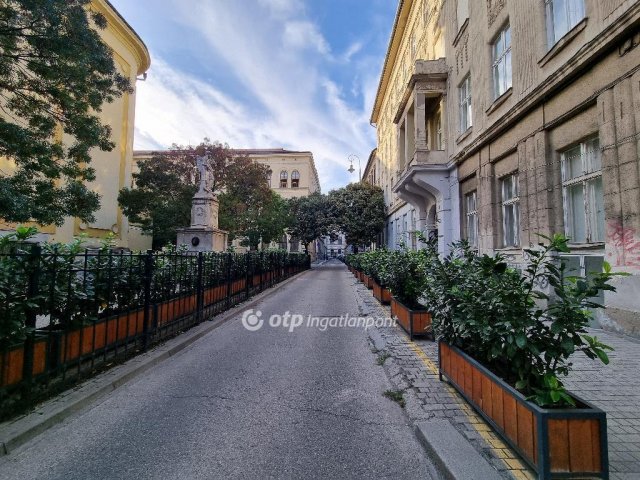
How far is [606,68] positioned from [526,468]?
722 centimetres

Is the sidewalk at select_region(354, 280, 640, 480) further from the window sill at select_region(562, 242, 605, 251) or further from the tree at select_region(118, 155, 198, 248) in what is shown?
the tree at select_region(118, 155, 198, 248)

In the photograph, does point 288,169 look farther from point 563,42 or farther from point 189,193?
point 563,42

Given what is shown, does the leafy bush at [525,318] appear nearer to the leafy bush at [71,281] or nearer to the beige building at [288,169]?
the leafy bush at [71,281]

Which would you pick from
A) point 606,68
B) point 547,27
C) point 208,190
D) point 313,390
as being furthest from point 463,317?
point 208,190

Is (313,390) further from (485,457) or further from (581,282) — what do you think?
(581,282)

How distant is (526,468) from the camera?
8.05ft

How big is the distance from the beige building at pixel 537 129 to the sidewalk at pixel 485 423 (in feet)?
6.25

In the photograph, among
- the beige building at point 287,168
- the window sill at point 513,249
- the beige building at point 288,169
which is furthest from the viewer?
the beige building at point 287,168

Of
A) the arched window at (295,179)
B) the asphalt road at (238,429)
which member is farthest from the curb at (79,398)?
the arched window at (295,179)

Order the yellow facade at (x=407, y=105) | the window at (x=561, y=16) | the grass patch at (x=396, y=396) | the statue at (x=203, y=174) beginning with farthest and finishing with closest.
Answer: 1. the yellow facade at (x=407, y=105)
2. the statue at (x=203, y=174)
3. the window at (x=561, y=16)
4. the grass patch at (x=396, y=396)

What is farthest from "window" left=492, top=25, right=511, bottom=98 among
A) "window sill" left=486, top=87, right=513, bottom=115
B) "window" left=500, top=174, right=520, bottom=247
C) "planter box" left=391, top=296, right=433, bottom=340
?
"planter box" left=391, top=296, right=433, bottom=340

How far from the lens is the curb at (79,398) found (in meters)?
2.92

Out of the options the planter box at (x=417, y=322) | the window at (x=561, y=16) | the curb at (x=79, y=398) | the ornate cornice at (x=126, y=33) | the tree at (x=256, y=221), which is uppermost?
the ornate cornice at (x=126, y=33)

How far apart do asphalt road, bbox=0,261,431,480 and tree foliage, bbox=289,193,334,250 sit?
2935 cm
